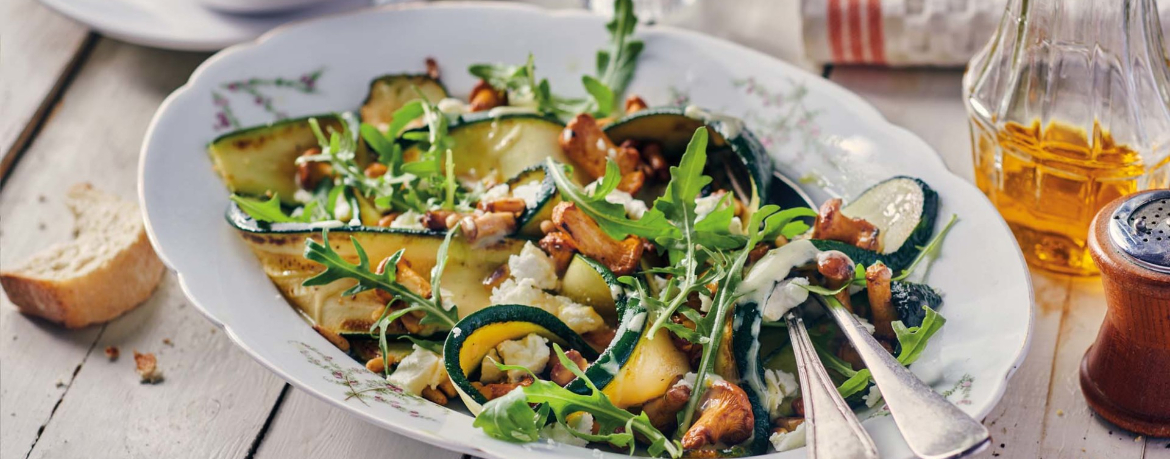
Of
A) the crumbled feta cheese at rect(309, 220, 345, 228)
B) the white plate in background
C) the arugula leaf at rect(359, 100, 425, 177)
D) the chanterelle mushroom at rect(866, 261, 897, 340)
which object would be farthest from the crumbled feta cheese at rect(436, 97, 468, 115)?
the chanterelle mushroom at rect(866, 261, 897, 340)

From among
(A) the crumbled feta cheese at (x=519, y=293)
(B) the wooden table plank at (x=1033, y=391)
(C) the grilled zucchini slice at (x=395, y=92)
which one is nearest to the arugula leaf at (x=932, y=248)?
(B) the wooden table plank at (x=1033, y=391)

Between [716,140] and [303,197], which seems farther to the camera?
[303,197]

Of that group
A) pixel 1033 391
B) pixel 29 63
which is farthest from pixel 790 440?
pixel 29 63

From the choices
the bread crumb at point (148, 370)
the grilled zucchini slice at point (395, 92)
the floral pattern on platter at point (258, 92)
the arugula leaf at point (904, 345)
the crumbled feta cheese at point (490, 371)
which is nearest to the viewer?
Result: the arugula leaf at point (904, 345)

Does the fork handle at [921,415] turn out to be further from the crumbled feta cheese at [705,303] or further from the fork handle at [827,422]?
the crumbled feta cheese at [705,303]

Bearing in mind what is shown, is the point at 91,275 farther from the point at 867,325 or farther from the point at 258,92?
the point at 867,325
